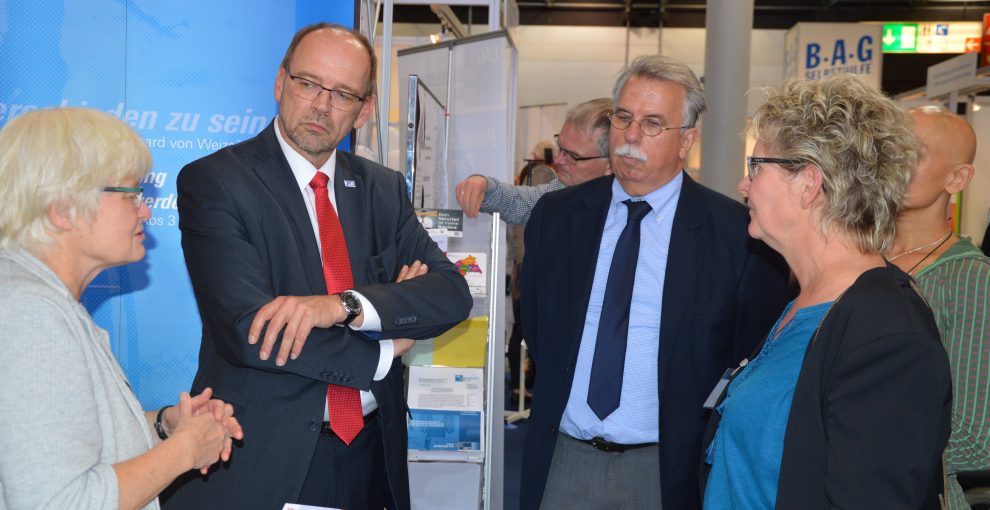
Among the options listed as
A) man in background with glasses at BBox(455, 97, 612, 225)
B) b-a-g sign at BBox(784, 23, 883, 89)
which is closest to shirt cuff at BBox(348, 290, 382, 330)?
man in background with glasses at BBox(455, 97, 612, 225)

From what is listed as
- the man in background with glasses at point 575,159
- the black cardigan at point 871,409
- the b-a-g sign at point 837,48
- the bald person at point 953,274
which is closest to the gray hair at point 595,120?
the man in background with glasses at point 575,159

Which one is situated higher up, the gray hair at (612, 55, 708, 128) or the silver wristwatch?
the gray hair at (612, 55, 708, 128)

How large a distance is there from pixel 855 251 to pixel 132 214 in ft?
4.59

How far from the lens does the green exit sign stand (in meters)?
13.2

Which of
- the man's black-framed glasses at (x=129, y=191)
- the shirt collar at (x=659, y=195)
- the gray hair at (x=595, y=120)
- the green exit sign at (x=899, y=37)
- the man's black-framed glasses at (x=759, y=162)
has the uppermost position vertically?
the green exit sign at (x=899, y=37)

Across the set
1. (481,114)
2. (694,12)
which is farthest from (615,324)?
(694,12)

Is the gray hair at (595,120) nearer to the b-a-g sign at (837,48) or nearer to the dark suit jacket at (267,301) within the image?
the dark suit jacket at (267,301)

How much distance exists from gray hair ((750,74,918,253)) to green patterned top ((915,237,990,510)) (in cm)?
67

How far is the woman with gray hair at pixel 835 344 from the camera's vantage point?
1278mm

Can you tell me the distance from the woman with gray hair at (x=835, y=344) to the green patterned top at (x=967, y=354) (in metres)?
0.63

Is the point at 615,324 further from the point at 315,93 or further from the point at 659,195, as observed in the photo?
the point at 315,93

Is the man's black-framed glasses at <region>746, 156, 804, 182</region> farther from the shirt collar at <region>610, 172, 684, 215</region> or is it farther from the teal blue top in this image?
the shirt collar at <region>610, 172, 684, 215</region>

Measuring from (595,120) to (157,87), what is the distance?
1.75 metres

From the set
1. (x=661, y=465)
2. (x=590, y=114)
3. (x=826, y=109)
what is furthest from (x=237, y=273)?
(x=590, y=114)
